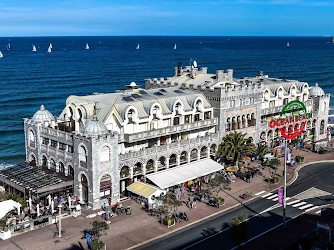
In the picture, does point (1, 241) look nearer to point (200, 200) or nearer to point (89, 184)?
point (89, 184)

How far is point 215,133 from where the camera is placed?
259 feet

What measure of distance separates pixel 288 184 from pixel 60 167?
122 ft

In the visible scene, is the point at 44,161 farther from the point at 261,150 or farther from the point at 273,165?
the point at 273,165

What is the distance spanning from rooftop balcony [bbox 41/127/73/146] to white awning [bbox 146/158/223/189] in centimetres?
1311

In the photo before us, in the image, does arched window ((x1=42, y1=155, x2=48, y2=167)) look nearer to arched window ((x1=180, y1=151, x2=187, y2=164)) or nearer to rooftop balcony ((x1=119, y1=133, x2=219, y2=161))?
rooftop balcony ((x1=119, y1=133, x2=219, y2=161))

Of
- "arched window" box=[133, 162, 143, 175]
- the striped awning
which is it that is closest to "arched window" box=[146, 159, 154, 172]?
"arched window" box=[133, 162, 143, 175]

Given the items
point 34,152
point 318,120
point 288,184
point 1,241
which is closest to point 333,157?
point 318,120

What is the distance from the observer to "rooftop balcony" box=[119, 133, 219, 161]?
66.0 meters

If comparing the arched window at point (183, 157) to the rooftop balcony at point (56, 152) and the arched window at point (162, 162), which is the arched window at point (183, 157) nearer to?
the arched window at point (162, 162)

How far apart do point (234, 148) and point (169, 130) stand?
12409 millimetres

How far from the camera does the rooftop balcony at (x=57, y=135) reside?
64188 mm

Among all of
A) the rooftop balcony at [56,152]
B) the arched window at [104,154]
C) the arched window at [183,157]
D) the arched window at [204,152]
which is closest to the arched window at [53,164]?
the rooftop balcony at [56,152]

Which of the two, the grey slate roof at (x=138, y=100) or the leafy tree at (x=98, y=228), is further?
the grey slate roof at (x=138, y=100)

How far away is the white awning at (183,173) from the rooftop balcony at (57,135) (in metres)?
13.1
